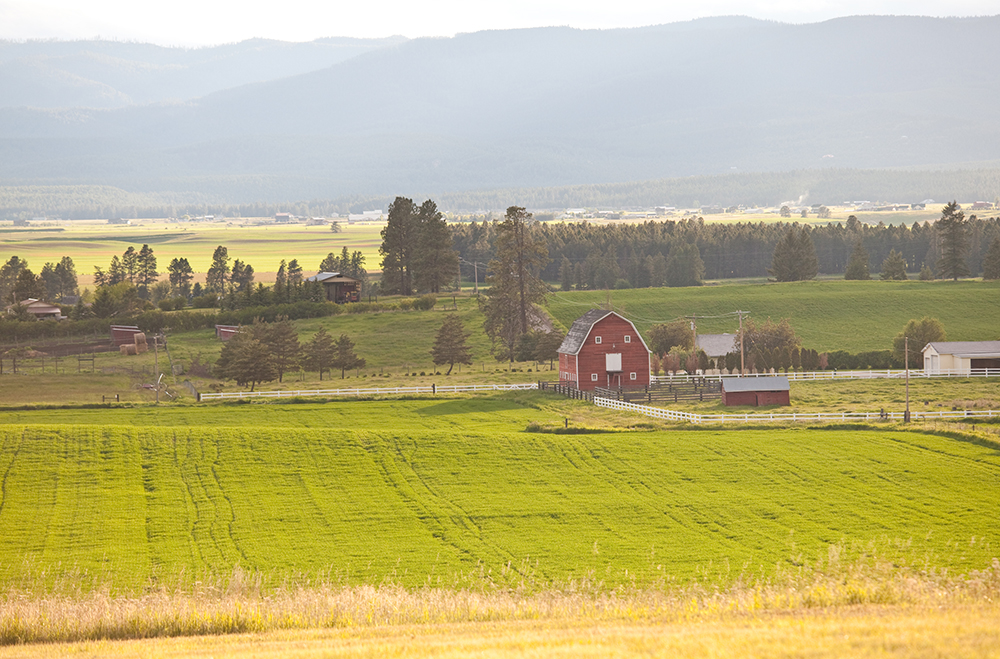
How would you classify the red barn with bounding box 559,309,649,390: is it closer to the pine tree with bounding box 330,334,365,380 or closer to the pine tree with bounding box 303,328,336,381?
the pine tree with bounding box 330,334,365,380

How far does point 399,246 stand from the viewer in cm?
10831

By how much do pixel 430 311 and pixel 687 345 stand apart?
25889mm

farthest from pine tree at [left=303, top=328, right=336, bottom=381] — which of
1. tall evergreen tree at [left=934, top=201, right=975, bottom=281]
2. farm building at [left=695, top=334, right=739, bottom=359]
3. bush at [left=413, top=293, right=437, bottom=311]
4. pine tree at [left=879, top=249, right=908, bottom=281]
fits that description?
pine tree at [left=879, top=249, right=908, bottom=281]

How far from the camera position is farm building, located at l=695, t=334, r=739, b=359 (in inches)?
3196

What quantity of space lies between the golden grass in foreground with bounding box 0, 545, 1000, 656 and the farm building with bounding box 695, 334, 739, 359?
58.5 m

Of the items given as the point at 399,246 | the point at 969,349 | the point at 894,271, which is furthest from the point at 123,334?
the point at 894,271

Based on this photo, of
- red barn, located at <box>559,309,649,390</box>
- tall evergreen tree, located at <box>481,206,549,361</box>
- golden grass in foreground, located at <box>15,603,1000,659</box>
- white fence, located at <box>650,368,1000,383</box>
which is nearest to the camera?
golden grass in foreground, located at <box>15,603,1000,659</box>

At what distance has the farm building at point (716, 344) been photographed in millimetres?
81188

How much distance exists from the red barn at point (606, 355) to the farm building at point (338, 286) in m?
41.7

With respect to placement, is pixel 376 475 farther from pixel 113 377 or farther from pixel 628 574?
pixel 113 377

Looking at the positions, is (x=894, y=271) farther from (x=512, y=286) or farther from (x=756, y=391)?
(x=756, y=391)

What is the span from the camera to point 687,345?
3159 inches

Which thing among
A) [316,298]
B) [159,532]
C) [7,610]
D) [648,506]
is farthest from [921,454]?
[316,298]

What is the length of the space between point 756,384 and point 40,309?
7526 centimetres
